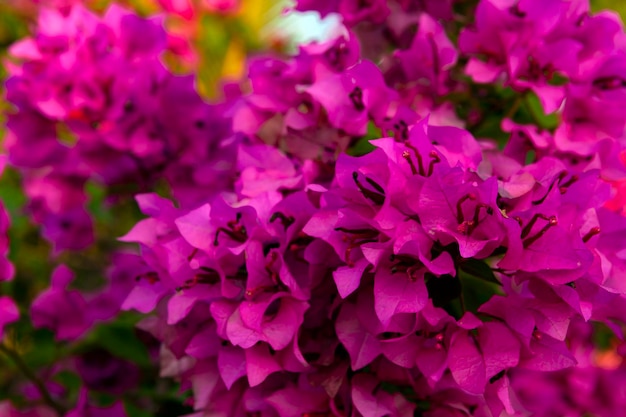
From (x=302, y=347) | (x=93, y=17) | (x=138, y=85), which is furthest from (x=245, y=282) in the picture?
(x=93, y=17)

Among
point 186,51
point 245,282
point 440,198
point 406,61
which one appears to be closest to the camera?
point 440,198

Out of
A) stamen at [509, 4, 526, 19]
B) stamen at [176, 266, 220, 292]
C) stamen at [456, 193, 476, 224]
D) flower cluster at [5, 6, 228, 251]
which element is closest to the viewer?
stamen at [456, 193, 476, 224]

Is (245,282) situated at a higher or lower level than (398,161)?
lower

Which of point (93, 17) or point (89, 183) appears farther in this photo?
point (89, 183)

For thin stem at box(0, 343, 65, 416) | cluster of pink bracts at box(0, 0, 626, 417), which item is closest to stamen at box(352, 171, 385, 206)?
cluster of pink bracts at box(0, 0, 626, 417)

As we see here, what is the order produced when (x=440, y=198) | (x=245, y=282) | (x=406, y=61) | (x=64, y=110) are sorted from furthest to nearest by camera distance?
(x=64, y=110), (x=406, y=61), (x=245, y=282), (x=440, y=198)

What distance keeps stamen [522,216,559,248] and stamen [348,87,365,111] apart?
0.26 m

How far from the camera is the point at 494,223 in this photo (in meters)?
0.60

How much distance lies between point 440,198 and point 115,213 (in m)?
1.05

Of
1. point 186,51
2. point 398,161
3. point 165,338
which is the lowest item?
point 186,51

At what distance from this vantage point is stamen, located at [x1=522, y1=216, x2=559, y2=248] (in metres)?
0.60

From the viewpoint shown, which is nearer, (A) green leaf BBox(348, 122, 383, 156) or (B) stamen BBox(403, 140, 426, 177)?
(B) stamen BBox(403, 140, 426, 177)

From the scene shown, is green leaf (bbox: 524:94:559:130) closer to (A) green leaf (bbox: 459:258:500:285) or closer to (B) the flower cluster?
(A) green leaf (bbox: 459:258:500:285)

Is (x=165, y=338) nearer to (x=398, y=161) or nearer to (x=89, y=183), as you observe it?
(x=398, y=161)
